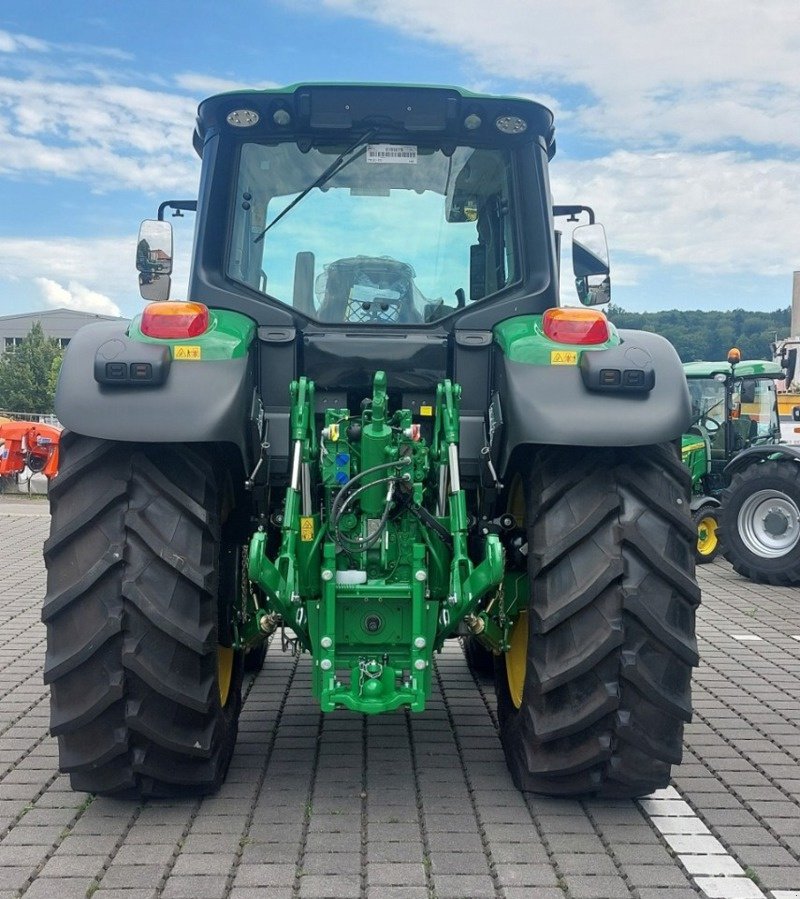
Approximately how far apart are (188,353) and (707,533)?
8.60 m

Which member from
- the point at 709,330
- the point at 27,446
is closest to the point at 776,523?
the point at 27,446

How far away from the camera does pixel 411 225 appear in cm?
453

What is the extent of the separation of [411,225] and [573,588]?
66.5 inches

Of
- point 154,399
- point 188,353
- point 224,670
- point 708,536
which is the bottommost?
point 708,536

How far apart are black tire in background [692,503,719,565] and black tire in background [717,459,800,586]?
0.80 m

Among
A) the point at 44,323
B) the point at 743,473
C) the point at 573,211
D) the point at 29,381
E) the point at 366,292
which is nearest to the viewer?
the point at 366,292

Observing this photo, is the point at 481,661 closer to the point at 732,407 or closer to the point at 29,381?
the point at 732,407

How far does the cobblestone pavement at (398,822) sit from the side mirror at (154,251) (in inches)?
79.7

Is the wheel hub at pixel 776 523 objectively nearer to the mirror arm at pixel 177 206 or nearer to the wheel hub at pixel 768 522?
the wheel hub at pixel 768 522

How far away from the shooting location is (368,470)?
12.7 ft

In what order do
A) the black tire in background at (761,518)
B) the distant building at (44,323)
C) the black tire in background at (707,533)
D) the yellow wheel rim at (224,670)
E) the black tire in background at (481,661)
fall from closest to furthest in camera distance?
the yellow wheel rim at (224,670) < the black tire in background at (481,661) < the black tire in background at (761,518) < the black tire in background at (707,533) < the distant building at (44,323)

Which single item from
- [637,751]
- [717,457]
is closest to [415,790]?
[637,751]

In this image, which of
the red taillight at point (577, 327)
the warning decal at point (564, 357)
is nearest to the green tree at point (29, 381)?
the red taillight at point (577, 327)

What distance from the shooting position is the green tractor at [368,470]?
3.69 m
